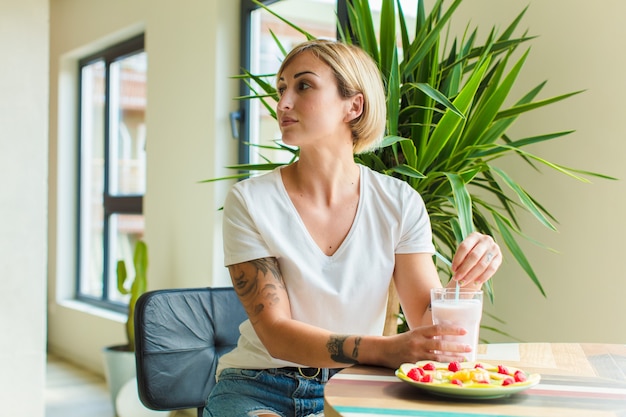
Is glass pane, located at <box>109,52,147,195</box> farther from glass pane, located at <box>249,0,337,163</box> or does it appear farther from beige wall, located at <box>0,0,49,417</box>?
beige wall, located at <box>0,0,49,417</box>

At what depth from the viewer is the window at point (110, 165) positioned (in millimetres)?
5520

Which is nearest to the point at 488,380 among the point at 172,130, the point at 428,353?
the point at 428,353

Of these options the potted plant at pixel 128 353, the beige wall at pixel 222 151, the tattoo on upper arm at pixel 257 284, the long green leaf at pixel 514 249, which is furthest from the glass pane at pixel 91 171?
the tattoo on upper arm at pixel 257 284

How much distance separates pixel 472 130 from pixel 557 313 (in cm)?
61

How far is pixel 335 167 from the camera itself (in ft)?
5.71

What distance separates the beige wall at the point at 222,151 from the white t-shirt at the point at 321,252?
2.45 feet

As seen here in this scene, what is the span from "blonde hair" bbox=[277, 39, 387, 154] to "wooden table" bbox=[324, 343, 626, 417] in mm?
642

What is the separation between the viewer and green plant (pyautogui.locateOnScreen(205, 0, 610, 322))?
2.08 meters

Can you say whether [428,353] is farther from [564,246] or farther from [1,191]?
[1,191]

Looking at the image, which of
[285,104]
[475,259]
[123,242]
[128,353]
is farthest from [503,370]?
[123,242]

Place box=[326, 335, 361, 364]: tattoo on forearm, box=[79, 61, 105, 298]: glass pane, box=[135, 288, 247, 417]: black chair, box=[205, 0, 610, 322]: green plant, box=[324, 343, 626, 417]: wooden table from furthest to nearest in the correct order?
box=[79, 61, 105, 298]: glass pane, box=[205, 0, 610, 322]: green plant, box=[135, 288, 247, 417]: black chair, box=[326, 335, 361, 364]: tattoo on forearm, box=[324, 343, 626, 417]: wooden table

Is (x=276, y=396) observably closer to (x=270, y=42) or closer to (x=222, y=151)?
(x=222, y=151)

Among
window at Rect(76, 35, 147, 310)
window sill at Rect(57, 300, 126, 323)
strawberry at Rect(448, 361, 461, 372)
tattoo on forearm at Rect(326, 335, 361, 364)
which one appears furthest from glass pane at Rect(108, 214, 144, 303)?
strawberry at Rect(448, 361, 461, 372)

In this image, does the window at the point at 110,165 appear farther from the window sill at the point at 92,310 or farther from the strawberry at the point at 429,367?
the strawberry at the point at 429,367
